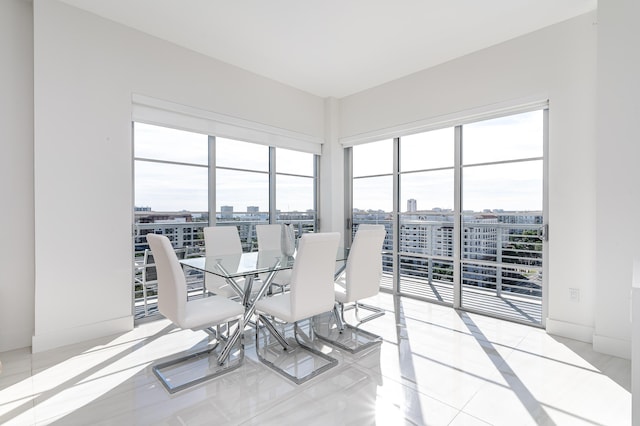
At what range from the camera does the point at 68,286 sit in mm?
2990

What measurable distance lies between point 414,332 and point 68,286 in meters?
3.39

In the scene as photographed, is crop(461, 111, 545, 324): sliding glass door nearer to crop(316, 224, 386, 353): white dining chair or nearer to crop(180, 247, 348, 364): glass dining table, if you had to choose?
crop(316, 224, 386, 353): white dining chair

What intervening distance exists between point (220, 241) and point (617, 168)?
Answer: 12.8 feet

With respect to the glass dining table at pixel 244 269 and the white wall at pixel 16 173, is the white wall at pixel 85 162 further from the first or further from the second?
the glass dining table at pixel 244 269

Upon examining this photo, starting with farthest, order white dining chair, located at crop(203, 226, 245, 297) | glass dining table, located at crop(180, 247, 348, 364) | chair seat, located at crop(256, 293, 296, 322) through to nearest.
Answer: white dining chair, located at crop(203, 226, 245, 297) < glass dining table, located at crop(180, 247, 348, 364) < chair seat, located at crop(256, 293, 296, 322)

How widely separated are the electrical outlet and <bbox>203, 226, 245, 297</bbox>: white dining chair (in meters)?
3.32

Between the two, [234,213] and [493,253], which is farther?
[234,213]

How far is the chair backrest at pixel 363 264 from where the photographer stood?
2.86 m

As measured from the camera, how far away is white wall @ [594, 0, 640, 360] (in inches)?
104

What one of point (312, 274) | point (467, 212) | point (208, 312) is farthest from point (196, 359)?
point (467, 212)

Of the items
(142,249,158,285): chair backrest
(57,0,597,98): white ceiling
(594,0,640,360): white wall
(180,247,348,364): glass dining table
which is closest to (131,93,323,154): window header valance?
(57,0,597,98): white ceiling

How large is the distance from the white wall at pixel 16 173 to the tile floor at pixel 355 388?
34 centimetres

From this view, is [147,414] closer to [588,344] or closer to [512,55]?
[588,344]

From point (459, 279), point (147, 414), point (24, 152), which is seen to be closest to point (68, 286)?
point (24, 152)
